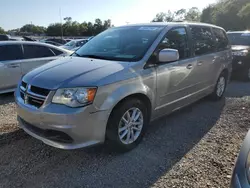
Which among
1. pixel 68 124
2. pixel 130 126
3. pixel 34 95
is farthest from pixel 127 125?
pixel 34 95

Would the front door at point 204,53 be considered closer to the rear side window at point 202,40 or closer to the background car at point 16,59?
the rear side window at point 202,40

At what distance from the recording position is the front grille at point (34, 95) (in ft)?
9.16

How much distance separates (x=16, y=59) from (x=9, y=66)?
0.28 metres

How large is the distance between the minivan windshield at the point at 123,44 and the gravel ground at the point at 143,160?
51.0 inches

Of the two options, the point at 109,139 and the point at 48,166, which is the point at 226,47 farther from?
the point at 48,166

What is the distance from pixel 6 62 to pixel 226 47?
16.9 feet

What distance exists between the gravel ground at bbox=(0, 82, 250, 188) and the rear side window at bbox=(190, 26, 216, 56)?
1339 mm

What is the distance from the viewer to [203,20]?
6919cm

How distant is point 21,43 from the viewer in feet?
20.0

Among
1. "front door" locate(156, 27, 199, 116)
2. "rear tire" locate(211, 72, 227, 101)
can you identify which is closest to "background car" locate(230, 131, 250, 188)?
"front door" locate(156, 27, 199, 116)

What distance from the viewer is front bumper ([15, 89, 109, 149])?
2646mm

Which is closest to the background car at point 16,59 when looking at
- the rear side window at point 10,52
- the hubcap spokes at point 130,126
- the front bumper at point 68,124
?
the rear side window at point 10,52

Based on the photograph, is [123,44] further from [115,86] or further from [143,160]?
[143,160]

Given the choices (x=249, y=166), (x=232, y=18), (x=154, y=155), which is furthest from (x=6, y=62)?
(x=232, y=18)
